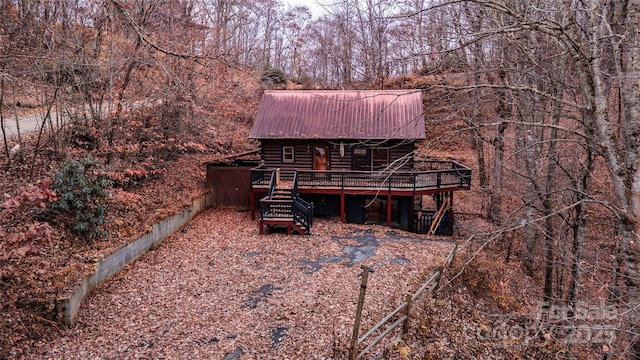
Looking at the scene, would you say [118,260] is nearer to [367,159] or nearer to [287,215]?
[287,215]

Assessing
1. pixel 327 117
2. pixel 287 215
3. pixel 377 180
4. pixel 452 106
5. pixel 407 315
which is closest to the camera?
pixel 452 106

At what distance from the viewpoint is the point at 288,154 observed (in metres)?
20.5

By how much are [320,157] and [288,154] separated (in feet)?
5.81

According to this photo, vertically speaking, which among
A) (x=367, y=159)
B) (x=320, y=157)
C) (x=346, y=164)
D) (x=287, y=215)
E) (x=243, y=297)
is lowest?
(x=243, y=297)

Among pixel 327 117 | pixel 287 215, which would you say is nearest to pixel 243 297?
pixel 287 215

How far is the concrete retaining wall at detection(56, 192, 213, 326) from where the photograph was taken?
28.9 ft

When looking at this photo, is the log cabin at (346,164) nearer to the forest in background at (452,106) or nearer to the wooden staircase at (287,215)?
the wooden staircase at (287,215)

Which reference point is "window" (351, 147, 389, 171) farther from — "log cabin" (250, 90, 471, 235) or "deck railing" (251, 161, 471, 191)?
"deck railing" (251, 161, 471, 191)

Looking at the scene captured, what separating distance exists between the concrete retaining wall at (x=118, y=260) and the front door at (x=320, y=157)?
6.41 meters

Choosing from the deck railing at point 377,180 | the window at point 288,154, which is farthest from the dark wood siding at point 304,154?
the deck railing at point 377,180

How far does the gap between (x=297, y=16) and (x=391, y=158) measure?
107 feet

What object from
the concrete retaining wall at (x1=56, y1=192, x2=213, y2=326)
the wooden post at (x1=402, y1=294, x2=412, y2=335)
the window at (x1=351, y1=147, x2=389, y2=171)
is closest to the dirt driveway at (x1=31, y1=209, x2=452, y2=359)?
the concrete retaining wall at (x1=56, y1=192, x2=213, y2=326)

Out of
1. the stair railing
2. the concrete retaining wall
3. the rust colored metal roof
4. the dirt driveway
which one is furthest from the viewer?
the rust colored metal roof

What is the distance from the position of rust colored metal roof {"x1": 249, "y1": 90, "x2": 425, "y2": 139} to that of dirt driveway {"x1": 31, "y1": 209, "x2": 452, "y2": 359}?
19.1 feet
